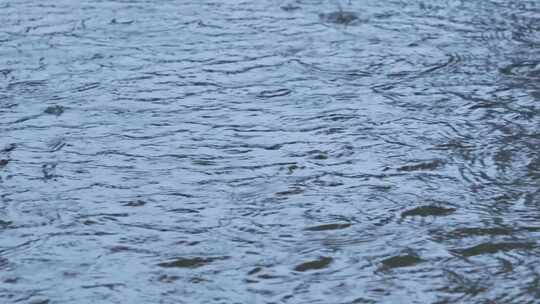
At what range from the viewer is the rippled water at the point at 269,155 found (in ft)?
7.47

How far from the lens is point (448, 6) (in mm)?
4637

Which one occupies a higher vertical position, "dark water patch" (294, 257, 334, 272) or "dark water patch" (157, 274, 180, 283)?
"dark water patch" (157, 274, 180, 283)

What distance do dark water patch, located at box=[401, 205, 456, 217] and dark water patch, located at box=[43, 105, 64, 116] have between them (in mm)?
1282

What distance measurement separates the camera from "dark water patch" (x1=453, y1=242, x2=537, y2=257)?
2.38 m

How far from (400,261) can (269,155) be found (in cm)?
73

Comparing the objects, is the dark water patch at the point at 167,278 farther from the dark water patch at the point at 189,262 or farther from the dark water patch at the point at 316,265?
the dark water patch at the point at 316,265

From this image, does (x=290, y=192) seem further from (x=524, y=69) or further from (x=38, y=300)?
(x=524, y=69)

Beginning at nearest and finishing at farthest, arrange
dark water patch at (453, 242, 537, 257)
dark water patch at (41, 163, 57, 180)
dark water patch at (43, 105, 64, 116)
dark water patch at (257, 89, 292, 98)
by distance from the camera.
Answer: dark water patch at (453, 242, 537, 257), dark water patch at (41, 163, 57, 180), dark water patch at (43, 105, 64, 116), dark water patch at (257, 89, 292, 98)

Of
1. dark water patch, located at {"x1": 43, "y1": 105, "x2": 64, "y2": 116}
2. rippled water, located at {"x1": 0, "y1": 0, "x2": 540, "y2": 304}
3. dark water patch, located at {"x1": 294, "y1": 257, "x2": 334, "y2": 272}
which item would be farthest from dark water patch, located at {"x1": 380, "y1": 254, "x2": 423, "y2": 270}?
dark water patch, located at {"x1": 43, "y1": 105, "x2": 64, "y2": 116}

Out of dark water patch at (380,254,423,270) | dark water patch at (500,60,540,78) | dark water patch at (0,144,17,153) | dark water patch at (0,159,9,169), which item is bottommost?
dark water patch at (380,254,423,270)

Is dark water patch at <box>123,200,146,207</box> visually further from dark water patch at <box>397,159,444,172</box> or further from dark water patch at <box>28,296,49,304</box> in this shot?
dark water patch at <box>397,159,444,172</box>

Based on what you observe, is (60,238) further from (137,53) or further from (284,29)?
(284,29)

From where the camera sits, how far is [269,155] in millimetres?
2963

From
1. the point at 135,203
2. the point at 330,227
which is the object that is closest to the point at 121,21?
the point at 135,203
